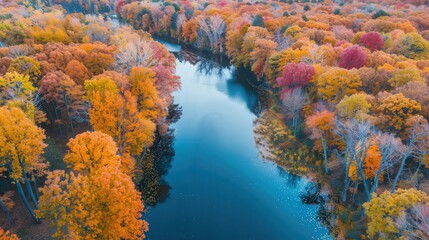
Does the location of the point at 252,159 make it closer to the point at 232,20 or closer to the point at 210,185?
the point at 210,185

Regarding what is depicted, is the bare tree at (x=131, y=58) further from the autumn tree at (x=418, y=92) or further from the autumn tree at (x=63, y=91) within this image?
A: the autumn tree at (x=418, y=92)

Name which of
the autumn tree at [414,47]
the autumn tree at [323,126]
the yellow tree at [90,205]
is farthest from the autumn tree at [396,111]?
the yellow tree at [90,205]

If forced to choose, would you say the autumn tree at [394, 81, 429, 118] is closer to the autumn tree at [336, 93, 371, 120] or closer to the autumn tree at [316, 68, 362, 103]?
the autumn tree at [336, 93, 371, 120]

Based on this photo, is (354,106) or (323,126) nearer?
(354,106)

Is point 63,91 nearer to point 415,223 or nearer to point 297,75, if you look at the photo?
point 297,75

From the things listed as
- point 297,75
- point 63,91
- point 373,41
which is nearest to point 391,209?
point 297,75
